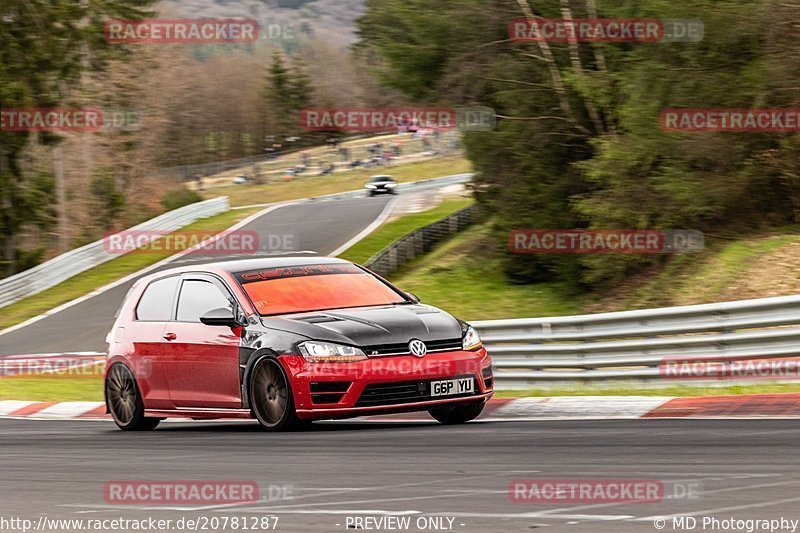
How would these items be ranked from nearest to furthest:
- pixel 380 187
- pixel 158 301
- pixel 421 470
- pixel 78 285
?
pixel 421 470
pixel 158 301
pixel 78 285
pixel 380 187

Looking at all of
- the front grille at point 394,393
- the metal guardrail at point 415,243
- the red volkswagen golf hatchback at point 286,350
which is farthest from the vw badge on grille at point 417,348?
the metal guardrail at point 415,243

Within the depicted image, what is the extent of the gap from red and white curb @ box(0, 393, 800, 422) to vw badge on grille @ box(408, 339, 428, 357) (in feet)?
4.15

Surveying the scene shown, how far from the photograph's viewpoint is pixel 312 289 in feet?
37.3

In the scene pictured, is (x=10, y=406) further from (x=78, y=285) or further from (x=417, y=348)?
(x=78, y=285)

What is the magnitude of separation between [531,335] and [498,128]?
13.8 meters

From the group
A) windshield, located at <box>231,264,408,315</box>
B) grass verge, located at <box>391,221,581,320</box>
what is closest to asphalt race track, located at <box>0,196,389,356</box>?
grass verge, located at <box>391,221,581,320</box>

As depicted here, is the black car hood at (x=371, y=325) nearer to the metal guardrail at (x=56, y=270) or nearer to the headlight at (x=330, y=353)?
the headlight at (x=330, y=353)

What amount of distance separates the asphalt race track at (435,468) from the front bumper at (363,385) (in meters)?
0.21

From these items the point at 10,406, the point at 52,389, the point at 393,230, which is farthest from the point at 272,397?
the point at 393,230

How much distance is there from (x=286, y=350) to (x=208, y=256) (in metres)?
31.2

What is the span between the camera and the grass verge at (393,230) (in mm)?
39812

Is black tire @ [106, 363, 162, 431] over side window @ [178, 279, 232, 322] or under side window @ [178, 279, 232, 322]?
under

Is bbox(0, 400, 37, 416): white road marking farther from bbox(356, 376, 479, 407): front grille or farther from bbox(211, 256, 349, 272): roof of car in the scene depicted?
bbox(356, 376, 479, 407): front grille

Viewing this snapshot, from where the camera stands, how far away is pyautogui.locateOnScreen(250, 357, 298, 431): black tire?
1033cm
